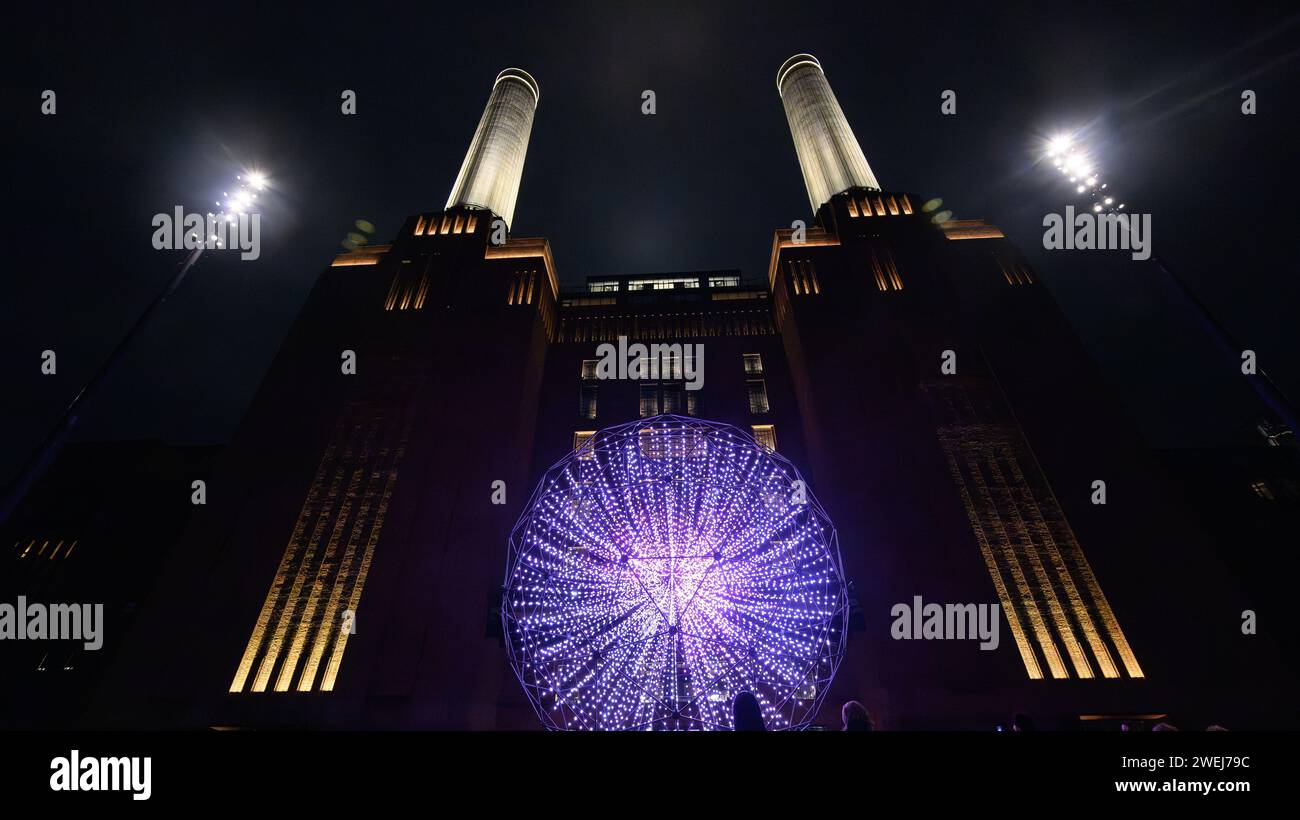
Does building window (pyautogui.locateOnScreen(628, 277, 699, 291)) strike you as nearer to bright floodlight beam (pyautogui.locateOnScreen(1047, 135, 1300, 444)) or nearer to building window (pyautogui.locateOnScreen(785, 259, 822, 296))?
building window (pyautogui.locateOnScreen(785, 259, 822, 296))

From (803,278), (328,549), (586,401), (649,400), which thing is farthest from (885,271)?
(328,549)

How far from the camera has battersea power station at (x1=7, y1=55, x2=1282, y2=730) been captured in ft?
40.0

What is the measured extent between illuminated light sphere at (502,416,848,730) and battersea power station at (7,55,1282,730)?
7 centimetres

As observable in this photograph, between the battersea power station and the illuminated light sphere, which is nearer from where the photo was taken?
the illuminated light sphere

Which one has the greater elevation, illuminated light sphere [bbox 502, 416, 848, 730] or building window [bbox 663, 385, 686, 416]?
building window [bbox 663, 385, 686, 416]

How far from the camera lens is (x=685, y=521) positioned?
12164 millimetres

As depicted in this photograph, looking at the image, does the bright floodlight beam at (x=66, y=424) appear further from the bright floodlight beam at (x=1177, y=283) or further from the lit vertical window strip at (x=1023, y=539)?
the lit vertical window strip at (x=1023, y=539)

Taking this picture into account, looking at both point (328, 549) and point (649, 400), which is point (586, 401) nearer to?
point (649, 400)

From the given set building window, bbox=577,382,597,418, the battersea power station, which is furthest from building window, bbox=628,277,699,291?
building window, bbox=577,382,597,418

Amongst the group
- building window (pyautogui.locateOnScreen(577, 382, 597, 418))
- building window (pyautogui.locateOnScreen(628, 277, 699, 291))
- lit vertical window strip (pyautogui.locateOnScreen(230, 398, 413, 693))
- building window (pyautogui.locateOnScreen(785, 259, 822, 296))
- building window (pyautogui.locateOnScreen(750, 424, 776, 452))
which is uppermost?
building window (pyautogui.locateOnScreen(628, 277, 699, 291))

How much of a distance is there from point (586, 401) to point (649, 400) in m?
3.12

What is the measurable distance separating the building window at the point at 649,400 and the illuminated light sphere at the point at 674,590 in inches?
582

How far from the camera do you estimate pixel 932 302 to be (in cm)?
2761
